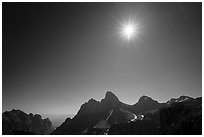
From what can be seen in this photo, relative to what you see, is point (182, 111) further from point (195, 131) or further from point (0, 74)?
point (0, 74)

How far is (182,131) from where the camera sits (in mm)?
92625

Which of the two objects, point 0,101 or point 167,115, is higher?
point 167,115

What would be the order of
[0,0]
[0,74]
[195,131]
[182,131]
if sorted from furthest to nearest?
[182,131] < [195,131] < [0,0] < [0,74]

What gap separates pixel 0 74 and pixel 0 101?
13.7 ft

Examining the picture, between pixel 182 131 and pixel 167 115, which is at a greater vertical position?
pixel 167 115

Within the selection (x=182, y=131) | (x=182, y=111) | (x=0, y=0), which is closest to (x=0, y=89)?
(x=0, y=0)

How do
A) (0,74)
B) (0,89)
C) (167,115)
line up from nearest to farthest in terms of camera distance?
(0,89) < (0,74) < (167,115)

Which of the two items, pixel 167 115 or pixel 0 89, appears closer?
pixel 0 89

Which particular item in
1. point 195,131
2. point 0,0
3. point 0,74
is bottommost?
point 0,74

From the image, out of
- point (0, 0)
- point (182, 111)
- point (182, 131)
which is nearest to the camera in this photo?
point (0, 0)

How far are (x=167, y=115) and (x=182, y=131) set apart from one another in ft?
217

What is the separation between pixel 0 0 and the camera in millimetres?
32156

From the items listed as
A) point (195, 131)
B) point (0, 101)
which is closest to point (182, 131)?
point (195, 131)

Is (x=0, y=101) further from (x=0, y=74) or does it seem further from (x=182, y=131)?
(x=182, y=131)
